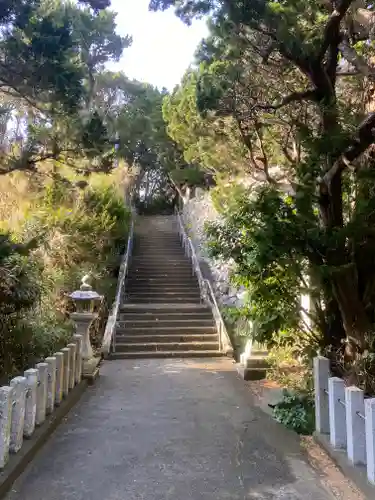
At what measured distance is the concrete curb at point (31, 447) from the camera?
11.1ft

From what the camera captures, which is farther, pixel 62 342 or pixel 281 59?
pixel 62 342

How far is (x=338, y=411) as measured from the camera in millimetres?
3926

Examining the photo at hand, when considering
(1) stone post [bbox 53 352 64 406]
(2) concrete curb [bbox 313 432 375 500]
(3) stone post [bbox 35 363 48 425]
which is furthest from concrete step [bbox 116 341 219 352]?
(2) concrete curb [bbox 313 432 375 500]

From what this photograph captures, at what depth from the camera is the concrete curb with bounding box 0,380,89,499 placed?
3.37m

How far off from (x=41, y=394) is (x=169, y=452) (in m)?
1.46

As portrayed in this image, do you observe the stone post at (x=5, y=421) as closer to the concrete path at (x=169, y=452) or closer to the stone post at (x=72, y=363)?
the concrete path at (x=169, y=452)

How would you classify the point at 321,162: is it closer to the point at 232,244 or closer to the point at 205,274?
the point at 232,244

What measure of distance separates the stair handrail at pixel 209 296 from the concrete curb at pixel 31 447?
421cm

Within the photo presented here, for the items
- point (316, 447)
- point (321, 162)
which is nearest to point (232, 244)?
point (321, 162)

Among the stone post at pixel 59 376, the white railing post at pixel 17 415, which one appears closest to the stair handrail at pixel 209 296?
the stone post at pixel 59 376

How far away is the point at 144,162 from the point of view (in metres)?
25.1

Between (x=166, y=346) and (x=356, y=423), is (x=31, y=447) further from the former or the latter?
(x=166, y=346)

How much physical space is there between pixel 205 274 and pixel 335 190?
8.72m

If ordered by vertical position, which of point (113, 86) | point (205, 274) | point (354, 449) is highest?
point (113, 86)
